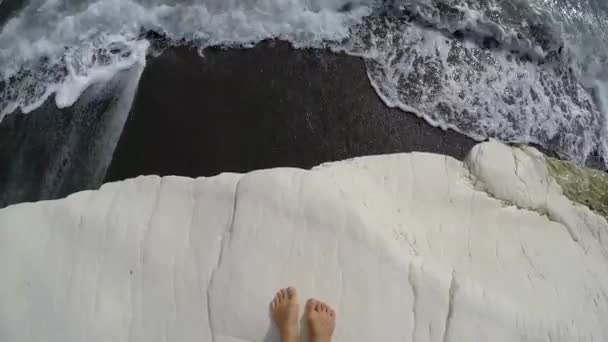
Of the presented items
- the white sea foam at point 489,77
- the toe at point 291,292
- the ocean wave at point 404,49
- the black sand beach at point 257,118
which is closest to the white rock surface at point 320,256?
the toe at point 291,292

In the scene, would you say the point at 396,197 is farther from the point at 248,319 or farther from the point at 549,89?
the point at 549,89

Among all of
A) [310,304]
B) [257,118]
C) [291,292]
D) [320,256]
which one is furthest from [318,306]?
[257,118]

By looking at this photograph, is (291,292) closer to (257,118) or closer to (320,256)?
(320,256)

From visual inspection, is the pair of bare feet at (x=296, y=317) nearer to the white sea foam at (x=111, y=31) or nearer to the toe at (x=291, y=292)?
the toe at (x=291, y=292)

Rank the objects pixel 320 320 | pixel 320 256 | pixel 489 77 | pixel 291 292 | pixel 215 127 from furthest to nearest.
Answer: pixel 489 77, pixel 215 127, pixel 320 256, pixel 291 292, pixel 320 320

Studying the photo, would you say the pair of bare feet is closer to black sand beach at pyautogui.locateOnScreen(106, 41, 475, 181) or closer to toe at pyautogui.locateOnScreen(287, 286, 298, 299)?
toe at pyautogui.locateOnScreen(287, 286, 298, 299)

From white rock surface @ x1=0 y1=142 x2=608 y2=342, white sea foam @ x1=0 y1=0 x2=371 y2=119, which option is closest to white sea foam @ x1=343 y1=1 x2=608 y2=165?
white sea foam @ x1=0 y1=0 x2=371 y2=119

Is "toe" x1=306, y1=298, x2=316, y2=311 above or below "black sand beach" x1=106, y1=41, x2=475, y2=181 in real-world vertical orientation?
below
